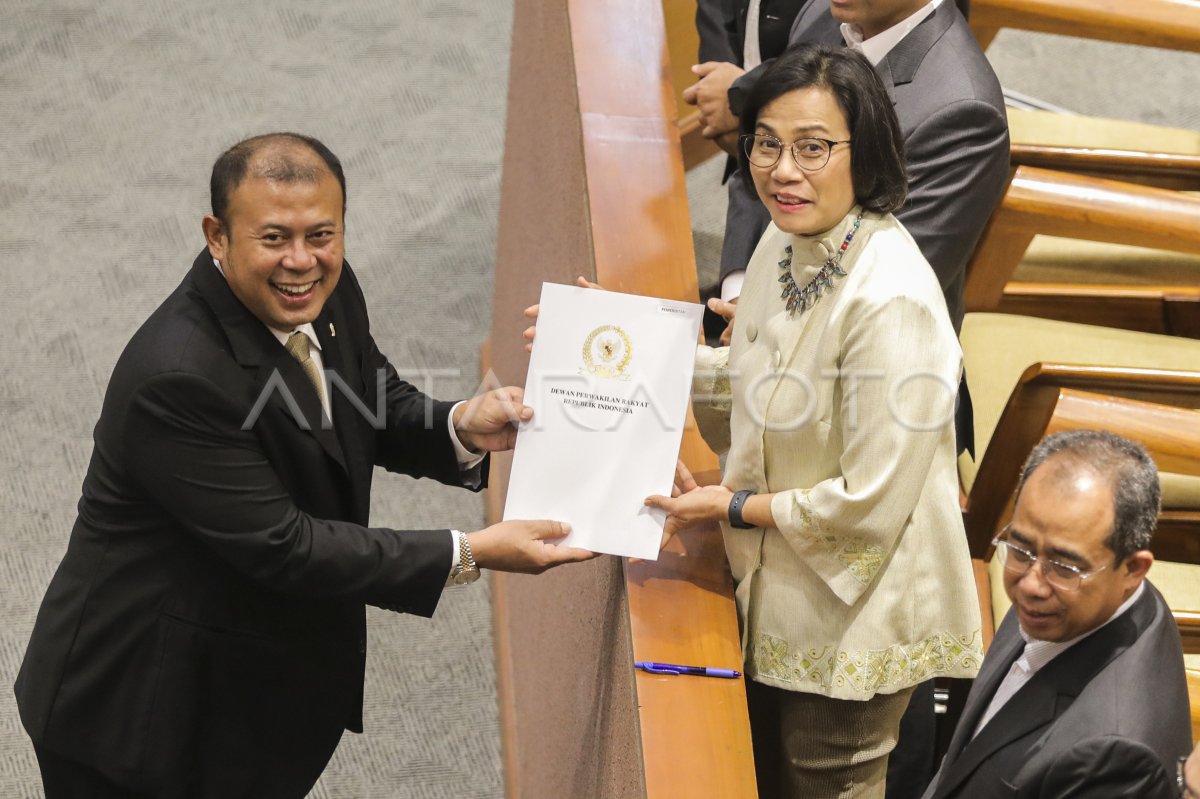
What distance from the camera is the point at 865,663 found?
1856mm

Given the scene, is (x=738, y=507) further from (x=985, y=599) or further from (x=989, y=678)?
(x=985, y=599)

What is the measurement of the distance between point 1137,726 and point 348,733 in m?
1.98

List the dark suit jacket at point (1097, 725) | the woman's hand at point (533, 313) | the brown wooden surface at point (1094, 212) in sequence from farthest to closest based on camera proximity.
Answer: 1. the brown wooden surface at point (1094, 212)
2. the woman's hand at point (533, 313)
3. the dark suit jacket at point (1097, 725)

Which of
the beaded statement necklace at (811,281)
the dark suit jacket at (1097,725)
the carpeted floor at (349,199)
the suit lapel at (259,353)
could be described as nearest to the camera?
the dark suit jacket at (1097,725)

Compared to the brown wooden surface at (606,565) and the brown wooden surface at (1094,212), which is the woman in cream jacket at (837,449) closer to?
the brown wooden surface at (606,565)

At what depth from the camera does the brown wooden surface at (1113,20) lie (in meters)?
3.11

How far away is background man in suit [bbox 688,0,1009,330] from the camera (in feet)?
7.26

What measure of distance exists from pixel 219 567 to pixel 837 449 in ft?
2.97

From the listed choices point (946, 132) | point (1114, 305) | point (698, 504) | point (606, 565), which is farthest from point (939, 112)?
point (1114, 305)

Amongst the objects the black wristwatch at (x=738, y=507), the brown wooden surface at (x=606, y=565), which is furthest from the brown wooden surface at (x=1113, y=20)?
the black wristwatch at (x=738, y=507)

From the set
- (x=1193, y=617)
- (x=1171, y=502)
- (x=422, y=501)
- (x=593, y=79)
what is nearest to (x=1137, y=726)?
(x=1193, y=617)

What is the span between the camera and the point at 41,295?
3.91 meters

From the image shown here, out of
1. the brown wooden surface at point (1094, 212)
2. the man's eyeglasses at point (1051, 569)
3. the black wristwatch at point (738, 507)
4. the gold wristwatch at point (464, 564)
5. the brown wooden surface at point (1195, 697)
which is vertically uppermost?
the brown wooden surface at point (1094, 212)

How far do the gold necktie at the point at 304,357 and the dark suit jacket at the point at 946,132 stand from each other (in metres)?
0.73
